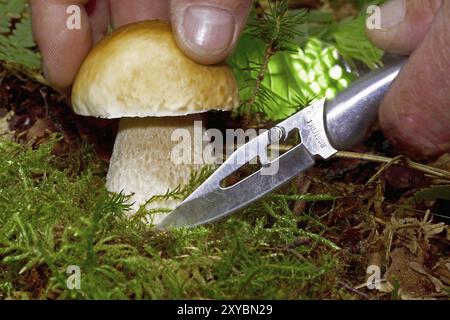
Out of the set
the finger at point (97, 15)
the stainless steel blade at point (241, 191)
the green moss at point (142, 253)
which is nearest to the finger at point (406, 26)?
the stainless steel blade at point (241, 191)

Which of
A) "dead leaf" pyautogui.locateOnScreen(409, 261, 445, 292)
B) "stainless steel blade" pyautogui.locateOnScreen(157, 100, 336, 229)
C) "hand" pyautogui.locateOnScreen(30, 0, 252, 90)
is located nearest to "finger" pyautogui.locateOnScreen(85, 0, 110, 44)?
"hand" pyautogui.locateOnScreen(30, 0, 252, 90)

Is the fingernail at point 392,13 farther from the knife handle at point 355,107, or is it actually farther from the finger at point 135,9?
the finger at point 135,9

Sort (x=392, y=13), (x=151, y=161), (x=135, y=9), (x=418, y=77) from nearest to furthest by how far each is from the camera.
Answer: (x=418, y=77) → (x=392, y=13) → (x=151, y=161) → (x=135, y=9)

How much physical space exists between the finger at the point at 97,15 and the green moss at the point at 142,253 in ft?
2.46

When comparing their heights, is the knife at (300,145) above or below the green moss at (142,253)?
above

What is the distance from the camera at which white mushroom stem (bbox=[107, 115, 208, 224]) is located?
4.73 ft

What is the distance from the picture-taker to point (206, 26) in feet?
4.19

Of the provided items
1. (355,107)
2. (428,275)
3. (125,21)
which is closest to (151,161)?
(355,107)

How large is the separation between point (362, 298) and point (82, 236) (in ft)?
2.10

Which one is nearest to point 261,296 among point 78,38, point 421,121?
point 421,121

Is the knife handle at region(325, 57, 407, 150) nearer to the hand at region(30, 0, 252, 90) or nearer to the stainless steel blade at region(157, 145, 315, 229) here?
the stainless steel blade at region(157, 145, 315, 229)

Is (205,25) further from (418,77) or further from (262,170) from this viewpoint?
(418,77)

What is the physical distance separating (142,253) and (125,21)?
105 centimetres

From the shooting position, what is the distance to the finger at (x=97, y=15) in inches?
75.8
